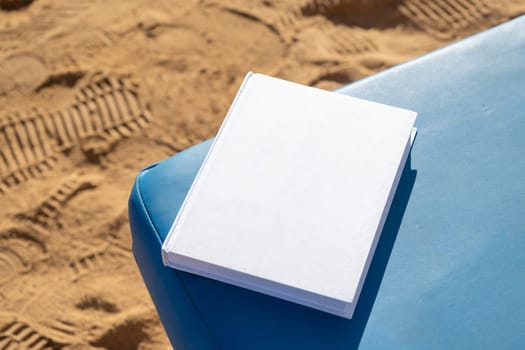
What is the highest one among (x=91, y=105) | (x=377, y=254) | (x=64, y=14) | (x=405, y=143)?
(x=405, y=143)

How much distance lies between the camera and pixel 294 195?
1.33 m

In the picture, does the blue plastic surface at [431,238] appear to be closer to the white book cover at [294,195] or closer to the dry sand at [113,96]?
the white book cover at [294,195]

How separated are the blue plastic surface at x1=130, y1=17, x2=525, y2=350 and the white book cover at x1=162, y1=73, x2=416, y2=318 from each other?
0.16ft

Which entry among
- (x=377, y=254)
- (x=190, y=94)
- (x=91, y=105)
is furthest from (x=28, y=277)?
(x=377, y=254)

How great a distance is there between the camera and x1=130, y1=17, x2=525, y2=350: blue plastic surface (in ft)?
4.08

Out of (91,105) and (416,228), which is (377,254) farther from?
(91,105)

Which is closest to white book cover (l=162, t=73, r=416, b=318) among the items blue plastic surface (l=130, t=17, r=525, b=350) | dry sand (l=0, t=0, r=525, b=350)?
blue plastic surface (l=130, t=17, r=525, b=350)

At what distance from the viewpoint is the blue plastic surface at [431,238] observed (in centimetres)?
124

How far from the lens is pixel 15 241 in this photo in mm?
2340

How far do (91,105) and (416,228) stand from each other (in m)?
1.65

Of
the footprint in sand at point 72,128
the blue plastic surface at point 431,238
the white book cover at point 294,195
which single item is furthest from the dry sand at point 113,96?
the white book cover at point 294,195

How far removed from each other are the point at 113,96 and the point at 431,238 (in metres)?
1.66

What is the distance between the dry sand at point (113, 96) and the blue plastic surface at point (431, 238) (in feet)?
2.57

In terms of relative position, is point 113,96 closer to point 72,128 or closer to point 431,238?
point 72,128
